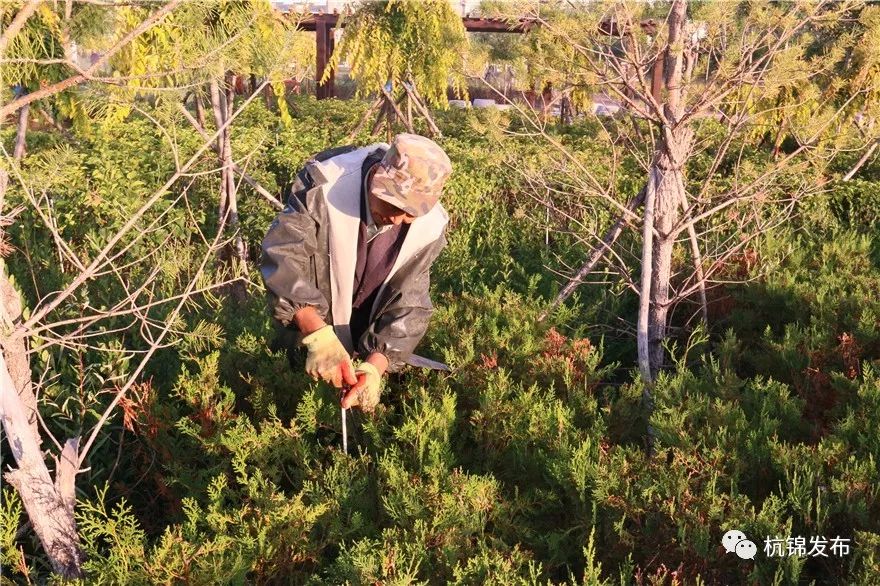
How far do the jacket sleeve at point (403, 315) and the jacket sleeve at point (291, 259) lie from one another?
0.77 feet

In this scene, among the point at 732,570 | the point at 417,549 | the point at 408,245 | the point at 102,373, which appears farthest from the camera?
the point at 102,373

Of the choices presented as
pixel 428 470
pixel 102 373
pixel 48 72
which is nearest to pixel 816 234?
pixel 428 470

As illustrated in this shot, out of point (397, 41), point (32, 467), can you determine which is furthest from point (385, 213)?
point (397, 41)

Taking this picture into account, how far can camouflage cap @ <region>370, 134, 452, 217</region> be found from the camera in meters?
2.48

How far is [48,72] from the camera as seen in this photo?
4.85 metres

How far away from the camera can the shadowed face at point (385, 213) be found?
2.65 metres

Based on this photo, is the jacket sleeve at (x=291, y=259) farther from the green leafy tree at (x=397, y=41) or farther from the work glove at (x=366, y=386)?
the green leafy tree at (x=397, y=41)

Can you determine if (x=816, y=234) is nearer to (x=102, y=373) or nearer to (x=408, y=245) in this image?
(x=408, y=245)

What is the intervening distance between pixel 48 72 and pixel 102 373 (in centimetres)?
253
